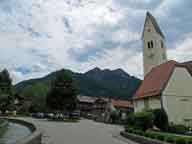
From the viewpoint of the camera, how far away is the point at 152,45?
2334 inches

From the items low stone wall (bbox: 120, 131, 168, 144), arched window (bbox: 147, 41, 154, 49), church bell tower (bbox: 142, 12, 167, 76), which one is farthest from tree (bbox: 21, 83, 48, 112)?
low stone wall (bbox: 120, 131, 168, 144)

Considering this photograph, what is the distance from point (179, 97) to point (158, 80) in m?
3.80

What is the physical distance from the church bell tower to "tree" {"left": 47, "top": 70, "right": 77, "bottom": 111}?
50.0ft

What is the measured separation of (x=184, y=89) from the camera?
35.0 meters

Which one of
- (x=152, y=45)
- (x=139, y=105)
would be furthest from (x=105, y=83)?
(x=139, y=105)

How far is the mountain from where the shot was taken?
144375 mm

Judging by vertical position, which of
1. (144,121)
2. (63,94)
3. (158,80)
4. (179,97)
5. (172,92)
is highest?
(158,80)

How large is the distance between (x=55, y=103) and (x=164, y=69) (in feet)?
77.9

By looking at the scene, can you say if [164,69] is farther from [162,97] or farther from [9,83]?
[9,83]

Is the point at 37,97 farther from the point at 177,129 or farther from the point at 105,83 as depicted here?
the point at 105,83

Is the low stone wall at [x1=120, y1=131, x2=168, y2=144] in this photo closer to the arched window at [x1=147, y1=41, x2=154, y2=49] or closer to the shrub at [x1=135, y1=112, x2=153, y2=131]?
the shrub at [x1=135, y1=112, x2=153, y2=131]

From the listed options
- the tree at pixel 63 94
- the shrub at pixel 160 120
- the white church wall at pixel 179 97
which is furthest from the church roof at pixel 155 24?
the shrub at pixel 160 120

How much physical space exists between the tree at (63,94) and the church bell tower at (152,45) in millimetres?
15248

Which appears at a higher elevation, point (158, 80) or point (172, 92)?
point (158, 80)
